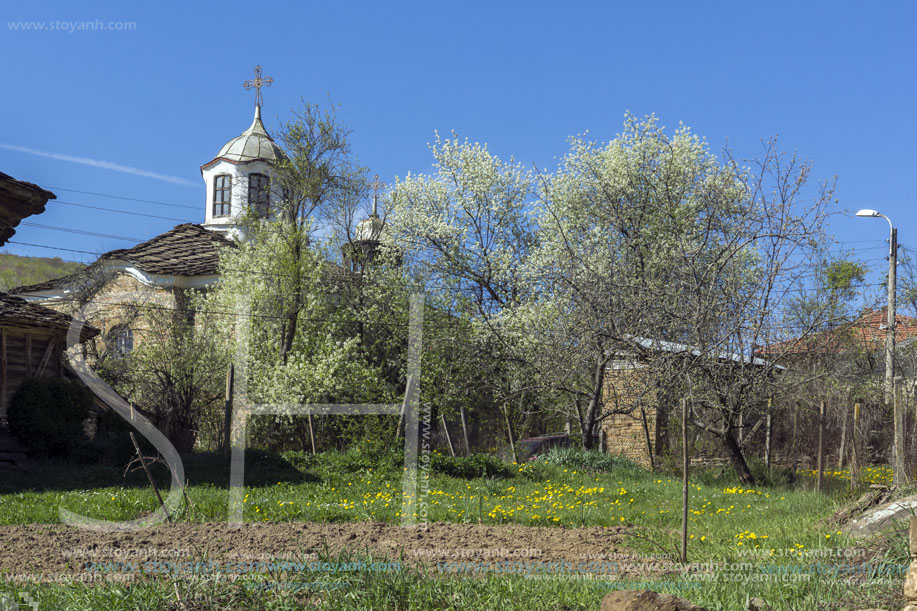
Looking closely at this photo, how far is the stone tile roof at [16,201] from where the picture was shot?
5.34m

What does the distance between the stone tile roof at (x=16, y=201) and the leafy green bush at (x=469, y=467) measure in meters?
9.31

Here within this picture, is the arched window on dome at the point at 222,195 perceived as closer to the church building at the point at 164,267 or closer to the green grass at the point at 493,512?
the church building at the point at 164,267

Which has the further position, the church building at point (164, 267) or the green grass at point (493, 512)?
the church building at point (164, 267)

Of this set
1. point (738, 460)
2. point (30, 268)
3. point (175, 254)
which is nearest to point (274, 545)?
point (738, 460)

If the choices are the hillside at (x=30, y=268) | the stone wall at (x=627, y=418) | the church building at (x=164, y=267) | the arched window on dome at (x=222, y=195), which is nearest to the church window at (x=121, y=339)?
the church building at (x=164, y=267)

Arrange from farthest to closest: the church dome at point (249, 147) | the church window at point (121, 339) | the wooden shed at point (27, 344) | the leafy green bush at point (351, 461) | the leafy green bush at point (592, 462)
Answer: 1. the church dome at point (249, 147)
2. the church window at point (121, 339)
3. the wooden shed at point (27, 344)
4. the leafy green bush at point (592, 462)
5. the leafy green bush at point (351, 461)

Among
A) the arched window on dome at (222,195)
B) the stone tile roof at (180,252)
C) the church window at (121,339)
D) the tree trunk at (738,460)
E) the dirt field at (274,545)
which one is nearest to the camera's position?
the dirt field at (274,545)

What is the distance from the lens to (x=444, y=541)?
755 centimetres

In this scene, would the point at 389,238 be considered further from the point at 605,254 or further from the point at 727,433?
the point at 727,433

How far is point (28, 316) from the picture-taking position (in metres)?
16.6

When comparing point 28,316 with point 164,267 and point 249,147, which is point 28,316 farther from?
point 249,147

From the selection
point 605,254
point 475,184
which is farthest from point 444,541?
point 475,184

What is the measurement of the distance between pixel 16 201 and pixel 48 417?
1117cm

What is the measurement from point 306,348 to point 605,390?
756 centimetres
